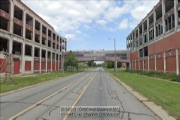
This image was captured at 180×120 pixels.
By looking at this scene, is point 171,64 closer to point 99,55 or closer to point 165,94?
point 165,94

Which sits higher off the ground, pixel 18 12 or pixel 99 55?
pixel 18 12

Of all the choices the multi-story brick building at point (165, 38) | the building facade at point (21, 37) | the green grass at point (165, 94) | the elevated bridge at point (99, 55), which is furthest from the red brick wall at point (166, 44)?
the elevated bridge at point (99, 55)

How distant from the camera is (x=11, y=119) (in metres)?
8.77

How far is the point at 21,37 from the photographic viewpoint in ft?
163

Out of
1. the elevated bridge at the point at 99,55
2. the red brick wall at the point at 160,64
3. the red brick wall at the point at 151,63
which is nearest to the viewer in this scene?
the red brick wall at the point at 160,64

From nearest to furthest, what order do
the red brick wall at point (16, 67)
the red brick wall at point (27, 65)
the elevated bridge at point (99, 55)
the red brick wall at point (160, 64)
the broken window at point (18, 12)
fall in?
the red brick wall at point (160, 64) < the red brick wall at point (16, 67) < the broken window at point (18, 12) < the red brick wall at point (27, 65) < the elevated bridge at point (99, 55)

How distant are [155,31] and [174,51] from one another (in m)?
15.1

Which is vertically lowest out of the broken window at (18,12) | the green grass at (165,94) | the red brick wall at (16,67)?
the green grass at (165,94)

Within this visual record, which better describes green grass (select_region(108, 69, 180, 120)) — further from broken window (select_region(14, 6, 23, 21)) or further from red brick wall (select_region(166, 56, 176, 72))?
broken window (select_region(14, 6, 23, 21))

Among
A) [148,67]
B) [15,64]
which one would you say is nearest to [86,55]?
[148,67]

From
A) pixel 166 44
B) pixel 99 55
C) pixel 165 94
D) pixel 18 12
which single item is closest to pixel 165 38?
pixel 166 44

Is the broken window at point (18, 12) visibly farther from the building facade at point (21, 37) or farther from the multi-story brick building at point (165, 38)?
the multi-story brick building at point (165, 38)

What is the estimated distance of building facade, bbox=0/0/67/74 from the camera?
43.3 metres

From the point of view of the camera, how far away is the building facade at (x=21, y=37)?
4331 centimetres
